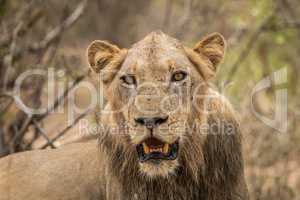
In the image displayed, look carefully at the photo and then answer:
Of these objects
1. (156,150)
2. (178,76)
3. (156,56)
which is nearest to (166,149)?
(156,150)

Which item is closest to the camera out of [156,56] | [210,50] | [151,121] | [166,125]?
[151,121]

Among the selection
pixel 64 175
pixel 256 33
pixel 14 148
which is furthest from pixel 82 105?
pixel 64 175

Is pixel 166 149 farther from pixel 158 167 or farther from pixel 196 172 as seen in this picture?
pixel 196 172

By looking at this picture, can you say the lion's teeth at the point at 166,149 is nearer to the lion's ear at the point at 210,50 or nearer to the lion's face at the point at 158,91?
the lion's face at the point at 158,91

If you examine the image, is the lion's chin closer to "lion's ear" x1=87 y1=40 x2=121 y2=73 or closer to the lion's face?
the lion's face

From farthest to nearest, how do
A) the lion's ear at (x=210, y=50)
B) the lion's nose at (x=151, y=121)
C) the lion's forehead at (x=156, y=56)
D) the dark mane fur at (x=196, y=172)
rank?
the lion's ear at (x=210, y=50) < the dark mane fur at (x=196, y=172) < the lion's forehead at (x=156, y=56) < the lion's nose at (x=151, y=121)

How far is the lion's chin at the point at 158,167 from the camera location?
431cm

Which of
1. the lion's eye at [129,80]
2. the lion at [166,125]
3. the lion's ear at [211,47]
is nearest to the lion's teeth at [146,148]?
the lion at [166,125]

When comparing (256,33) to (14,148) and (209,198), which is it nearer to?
(14,148)

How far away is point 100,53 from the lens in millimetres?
4926

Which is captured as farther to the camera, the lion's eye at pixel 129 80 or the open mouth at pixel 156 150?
the lion's eye at pixel 129 80

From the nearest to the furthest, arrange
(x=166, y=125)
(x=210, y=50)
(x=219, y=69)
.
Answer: (x=166, y=125) → (x=210, y=50) → (x=219, y=69)

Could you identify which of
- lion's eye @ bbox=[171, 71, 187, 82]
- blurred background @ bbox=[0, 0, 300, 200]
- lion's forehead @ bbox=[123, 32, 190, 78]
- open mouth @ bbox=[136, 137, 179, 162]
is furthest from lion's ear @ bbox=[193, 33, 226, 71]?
blurred background @ bbox=[0, 0, 300, 200]

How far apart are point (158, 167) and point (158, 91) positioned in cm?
47
